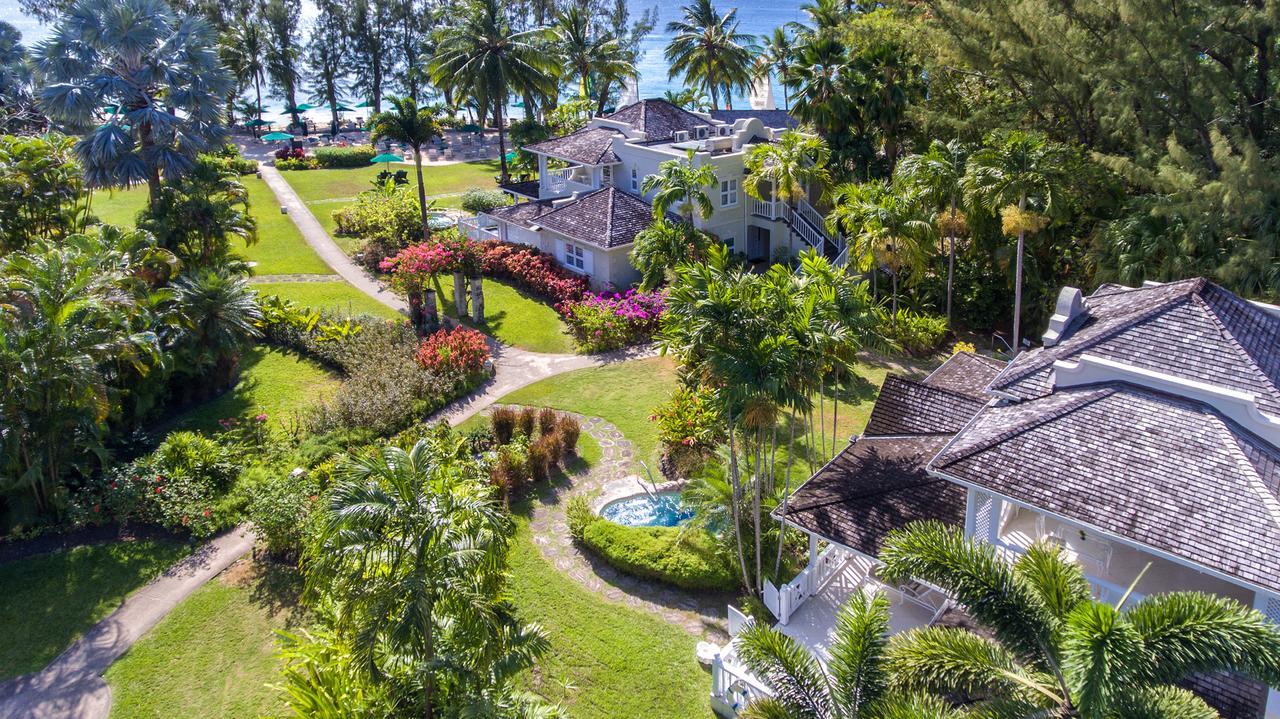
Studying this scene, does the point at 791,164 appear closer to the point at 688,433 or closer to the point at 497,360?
the point at 688,433

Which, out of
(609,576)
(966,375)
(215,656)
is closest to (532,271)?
(609,576)

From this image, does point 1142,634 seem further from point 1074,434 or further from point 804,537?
point 804,537

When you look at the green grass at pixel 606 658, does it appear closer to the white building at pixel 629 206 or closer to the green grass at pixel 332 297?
the green grass at pixel 332 297

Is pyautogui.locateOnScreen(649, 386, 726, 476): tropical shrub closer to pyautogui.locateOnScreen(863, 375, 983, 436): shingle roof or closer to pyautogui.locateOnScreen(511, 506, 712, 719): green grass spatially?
pyautogui.locateOnScreen(863, 375, 983, 436): shingle roof

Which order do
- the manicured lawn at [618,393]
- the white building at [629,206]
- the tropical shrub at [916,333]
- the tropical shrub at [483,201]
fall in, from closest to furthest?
the manicured lawn at [618,393], the tropical shrub at [916,333], the white building at [629,206], the tropical shrub at [483,201]

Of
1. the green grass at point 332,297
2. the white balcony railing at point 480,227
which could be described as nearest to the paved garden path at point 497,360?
the green grass at point 332,297

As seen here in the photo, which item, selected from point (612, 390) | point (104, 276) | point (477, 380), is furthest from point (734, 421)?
point (104, 276)

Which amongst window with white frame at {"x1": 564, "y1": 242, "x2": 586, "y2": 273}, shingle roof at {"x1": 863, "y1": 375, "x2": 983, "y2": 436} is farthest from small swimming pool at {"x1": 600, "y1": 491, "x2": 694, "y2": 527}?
window with white frame at {"x1": 564, "y1": 242, "x2": 586, "y2": 273}
